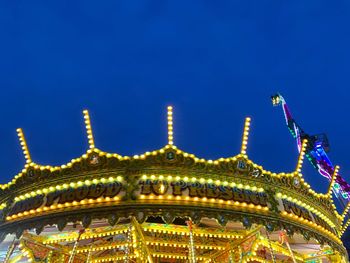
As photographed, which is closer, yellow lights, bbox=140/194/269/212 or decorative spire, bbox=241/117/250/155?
yellow lights, bbox=140/194/269/212

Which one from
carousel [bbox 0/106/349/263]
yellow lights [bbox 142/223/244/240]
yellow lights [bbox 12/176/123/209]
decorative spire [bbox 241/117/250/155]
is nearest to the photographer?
carousel [bbox 0/106/349/263]

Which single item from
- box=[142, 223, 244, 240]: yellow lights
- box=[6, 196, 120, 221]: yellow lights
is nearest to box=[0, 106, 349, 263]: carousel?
box=[6, 196, 120, 221]: yellow lights

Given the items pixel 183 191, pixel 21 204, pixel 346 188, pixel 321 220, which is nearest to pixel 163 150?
pixel 183 191

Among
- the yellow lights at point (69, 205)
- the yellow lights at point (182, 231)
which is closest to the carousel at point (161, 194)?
the yellow lights at point (69, 205)

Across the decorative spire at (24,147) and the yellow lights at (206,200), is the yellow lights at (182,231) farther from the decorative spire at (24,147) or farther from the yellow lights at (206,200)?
the decorative spire at (24,147)

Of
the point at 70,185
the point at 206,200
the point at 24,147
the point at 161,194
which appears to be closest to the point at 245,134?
the point at 206,200

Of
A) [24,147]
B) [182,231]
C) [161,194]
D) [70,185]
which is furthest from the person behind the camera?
[182,231]

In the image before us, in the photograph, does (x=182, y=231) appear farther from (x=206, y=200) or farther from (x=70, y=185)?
(x=70, y=185)

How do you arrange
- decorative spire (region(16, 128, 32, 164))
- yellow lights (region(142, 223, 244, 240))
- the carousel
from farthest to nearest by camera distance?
yellow lights (region(142, 223, 244, 240)), decorative spire (region(16, 128, 32, 164)), the carousel

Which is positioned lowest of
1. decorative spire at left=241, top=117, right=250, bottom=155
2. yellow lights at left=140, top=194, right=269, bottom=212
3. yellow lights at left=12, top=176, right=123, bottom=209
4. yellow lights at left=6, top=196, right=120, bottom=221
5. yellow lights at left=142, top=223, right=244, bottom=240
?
yellow lights at left=6, top=196, right=120, bottom=221

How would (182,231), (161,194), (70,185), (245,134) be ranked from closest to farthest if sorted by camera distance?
(161,194) < (70,185) < (245,134) < (182,231)

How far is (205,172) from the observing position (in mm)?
6461

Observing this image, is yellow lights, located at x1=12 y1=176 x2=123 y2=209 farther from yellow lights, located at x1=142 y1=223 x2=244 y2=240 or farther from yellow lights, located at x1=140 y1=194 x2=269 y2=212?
yellow lights, located at x1=142 y1=223 x2=244 y2=240

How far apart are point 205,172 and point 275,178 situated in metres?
1.66
